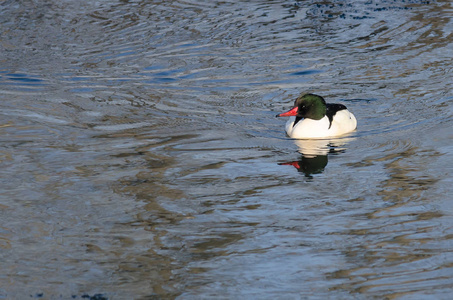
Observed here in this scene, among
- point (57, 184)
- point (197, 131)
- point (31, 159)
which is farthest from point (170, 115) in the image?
A: point (57, 184)

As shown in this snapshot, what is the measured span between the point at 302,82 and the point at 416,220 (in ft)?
21.0

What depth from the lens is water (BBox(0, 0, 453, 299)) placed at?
6.03 meters

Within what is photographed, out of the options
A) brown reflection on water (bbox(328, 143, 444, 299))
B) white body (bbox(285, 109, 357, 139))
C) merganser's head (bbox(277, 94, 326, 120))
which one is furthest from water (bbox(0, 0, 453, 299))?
merganser's head (bbox(277, 94, 326, 120))

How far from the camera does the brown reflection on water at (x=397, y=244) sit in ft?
18.7

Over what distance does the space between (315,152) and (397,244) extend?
11.6 ft

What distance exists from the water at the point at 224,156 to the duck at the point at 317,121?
0.84 feet

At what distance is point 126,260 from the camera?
6.25 metres

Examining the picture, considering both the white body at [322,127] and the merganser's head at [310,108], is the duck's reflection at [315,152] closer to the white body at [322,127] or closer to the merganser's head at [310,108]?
the white body at [322,127]

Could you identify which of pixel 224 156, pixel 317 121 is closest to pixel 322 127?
pixel 317 121

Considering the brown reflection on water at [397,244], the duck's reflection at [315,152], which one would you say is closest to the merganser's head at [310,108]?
the duck's reflection at [315,152]

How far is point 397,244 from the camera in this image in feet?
21.1

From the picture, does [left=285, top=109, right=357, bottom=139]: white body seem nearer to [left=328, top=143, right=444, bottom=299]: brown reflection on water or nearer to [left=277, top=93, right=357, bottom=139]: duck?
[left=277, top=93, right=357, bottom=139]: duck

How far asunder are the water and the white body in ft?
0.80

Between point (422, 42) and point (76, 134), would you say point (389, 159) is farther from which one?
point (422, 42)
